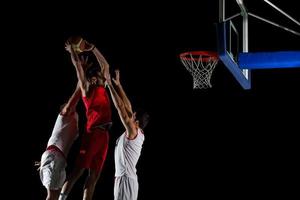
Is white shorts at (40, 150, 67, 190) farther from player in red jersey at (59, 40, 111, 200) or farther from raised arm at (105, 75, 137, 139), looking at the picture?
raised arm at (105, 75, 137, 139)

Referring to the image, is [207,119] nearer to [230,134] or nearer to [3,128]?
[230,134]

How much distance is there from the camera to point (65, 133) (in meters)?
5.36

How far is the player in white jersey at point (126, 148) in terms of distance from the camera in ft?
17.0

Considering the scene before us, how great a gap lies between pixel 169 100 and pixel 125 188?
2.26 meters

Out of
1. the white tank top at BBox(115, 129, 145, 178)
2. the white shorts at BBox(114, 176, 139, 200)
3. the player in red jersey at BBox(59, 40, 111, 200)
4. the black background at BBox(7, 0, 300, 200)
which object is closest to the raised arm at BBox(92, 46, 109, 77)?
the player in red jersey at BBox(59, 40, 111, 200)

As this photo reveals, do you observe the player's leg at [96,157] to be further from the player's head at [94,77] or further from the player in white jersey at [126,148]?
the player's head at [94,77]

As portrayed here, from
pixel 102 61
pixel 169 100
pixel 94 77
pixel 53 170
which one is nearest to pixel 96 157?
pixel 53 170

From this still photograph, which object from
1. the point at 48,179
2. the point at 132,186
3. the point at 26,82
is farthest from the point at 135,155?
the point at 26,82

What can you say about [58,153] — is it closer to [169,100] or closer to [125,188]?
[125,188]

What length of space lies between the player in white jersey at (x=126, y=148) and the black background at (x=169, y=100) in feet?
6.55

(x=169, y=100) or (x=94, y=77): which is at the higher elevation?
(x=94, y=77)

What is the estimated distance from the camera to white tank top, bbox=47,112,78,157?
5.30 metres

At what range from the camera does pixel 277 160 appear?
7.09 m

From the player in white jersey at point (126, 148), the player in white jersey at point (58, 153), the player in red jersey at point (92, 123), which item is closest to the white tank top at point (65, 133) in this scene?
the player in white jersey at point (58, 153)
